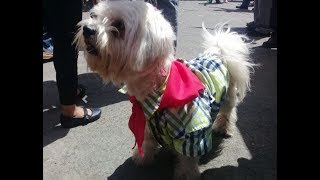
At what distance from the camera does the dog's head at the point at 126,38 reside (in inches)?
89.5

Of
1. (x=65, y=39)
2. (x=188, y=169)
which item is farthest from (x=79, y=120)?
(x=188, y=169)

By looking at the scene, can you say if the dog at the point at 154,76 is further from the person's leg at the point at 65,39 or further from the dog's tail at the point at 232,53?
the person's leg at the point at 65,39

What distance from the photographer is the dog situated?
229cm

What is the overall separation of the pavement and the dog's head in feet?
3.48

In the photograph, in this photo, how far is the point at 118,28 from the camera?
2322 mm

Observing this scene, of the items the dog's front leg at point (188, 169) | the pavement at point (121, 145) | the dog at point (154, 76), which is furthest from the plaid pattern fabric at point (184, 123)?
the pavement at point (121, 145)

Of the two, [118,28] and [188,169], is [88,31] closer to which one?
[118,28]

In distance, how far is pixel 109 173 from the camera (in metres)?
3.02

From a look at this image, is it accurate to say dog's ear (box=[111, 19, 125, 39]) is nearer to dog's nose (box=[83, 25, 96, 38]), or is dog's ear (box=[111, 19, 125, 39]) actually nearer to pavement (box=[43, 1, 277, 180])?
dog's nose (box=[83, 25, 96, 38])

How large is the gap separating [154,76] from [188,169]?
803 millimetres

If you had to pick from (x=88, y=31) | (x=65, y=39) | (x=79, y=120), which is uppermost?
(x=88, y=31)
